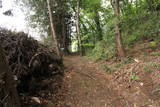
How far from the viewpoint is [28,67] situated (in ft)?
14.0

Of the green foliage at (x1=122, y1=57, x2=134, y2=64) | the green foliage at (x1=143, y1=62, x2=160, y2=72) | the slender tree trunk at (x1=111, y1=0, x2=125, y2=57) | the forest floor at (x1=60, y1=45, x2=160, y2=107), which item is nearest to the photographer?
the forest floor at (x1=60, y1=45, x2=160, y2=107)

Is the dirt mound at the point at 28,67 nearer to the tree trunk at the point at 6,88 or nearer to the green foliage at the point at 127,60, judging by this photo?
the tree trunk at the point at 6,88

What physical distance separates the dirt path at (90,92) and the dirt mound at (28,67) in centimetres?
58

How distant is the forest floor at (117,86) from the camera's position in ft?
13.3

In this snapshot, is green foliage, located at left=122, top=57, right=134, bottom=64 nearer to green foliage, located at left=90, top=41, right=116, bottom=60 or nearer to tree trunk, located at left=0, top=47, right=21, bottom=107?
green foliage, located at left=90, top=41, right=116, bottom=60

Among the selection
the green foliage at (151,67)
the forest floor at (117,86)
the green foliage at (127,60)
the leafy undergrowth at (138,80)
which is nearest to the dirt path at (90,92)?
the forest floor at (117,86)

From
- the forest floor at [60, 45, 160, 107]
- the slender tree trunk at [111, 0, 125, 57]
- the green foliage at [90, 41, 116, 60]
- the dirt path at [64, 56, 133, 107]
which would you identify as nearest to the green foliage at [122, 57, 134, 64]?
the forest floor at [60, 45, 160, 107]

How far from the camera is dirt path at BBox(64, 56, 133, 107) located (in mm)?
4086

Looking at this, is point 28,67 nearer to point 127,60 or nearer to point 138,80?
point 138,80

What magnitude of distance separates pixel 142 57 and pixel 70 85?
12.8 ft

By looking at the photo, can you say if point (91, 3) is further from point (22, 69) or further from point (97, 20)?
point (22, 69)

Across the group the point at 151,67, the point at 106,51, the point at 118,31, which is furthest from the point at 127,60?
the point at 106,51


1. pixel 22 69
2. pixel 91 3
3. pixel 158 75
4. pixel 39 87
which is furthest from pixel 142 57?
pixel 91 3

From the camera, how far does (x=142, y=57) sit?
20.9 feet
